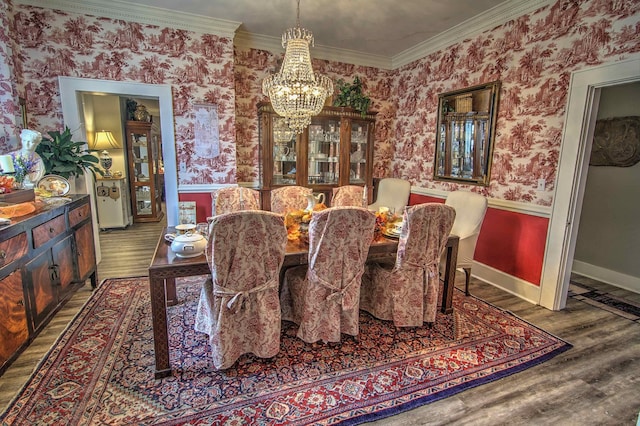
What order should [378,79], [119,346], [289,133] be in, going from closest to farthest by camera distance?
[119,346]
[289,133]
[378,79]

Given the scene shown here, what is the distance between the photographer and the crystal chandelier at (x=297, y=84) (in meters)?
2.53

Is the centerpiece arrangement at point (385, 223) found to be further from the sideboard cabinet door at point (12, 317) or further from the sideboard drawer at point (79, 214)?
the sideboard drawer at point (79, 214)

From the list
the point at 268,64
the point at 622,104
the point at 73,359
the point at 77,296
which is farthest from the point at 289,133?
the point at 622,104

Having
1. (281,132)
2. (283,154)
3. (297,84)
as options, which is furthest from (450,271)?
(281,132)

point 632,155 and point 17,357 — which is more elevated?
point 632,155

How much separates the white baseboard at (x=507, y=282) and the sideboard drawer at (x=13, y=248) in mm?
4072

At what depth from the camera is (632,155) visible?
3.35 metres

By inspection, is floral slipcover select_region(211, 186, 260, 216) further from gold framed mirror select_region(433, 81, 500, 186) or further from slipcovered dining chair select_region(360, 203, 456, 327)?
gold framed mirror select_region(433, 81, 500, 186)

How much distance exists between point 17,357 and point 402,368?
8.13 ft

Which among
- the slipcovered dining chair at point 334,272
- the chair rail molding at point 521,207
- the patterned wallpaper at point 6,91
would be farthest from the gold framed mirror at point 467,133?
the patterned wallpaper at point 6,91

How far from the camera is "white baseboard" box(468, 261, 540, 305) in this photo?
121 inches

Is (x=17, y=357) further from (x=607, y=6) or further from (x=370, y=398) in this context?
(x=607, y=6)

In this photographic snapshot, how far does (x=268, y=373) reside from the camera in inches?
78.1

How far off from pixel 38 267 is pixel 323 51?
398 centimetres
